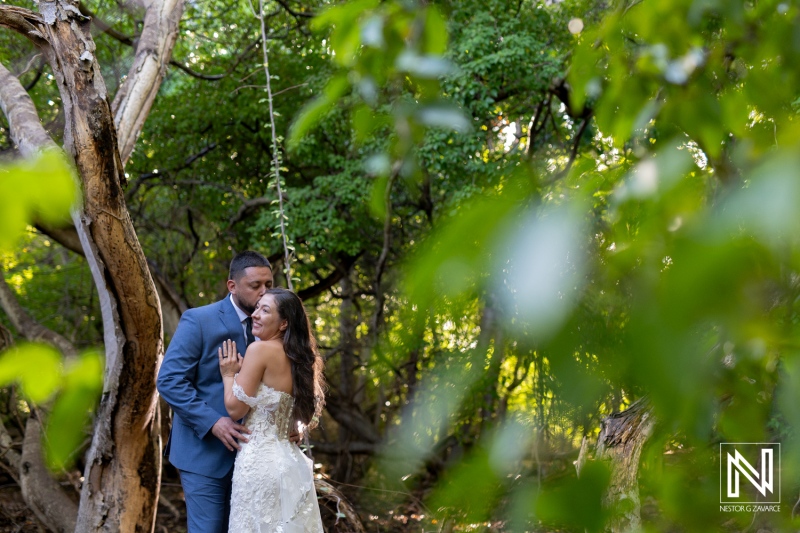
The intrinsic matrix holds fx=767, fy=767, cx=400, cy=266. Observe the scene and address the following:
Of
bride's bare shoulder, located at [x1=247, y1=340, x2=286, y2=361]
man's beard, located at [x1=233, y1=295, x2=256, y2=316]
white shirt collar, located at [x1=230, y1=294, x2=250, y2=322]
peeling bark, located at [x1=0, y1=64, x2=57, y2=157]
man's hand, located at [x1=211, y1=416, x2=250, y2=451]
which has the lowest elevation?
man's hand, located at [x1=211, y1=416, x2=250, y2=451]

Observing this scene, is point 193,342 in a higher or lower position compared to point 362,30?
higher

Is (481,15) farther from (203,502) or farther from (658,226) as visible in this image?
(658,226)

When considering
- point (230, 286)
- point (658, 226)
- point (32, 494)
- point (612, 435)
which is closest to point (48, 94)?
point (32, 494)

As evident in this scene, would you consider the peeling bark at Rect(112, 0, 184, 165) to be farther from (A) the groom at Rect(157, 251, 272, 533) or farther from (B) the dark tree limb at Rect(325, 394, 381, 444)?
(B) the dark tree limb at Rect(325, 394, 381, 444)

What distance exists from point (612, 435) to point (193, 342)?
75.8 inches

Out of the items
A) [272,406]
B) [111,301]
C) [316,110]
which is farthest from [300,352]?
[316,110]

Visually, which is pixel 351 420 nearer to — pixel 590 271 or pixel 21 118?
pixel 21 118

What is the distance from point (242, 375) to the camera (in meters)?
3.34

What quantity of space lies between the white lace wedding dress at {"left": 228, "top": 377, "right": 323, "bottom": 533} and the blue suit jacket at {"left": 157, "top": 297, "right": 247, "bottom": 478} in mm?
135

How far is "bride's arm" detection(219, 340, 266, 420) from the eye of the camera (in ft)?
10.9

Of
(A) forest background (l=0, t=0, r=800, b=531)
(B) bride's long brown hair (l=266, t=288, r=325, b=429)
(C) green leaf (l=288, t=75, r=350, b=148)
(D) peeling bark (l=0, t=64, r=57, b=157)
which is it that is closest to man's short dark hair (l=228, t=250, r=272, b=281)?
(B) bride's long brown hair (l=266, t=288, r=325, b=429)

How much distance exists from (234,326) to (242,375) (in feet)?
1.02

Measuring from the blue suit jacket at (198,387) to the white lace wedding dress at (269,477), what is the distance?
0.44ft

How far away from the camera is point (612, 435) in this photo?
2.42m
